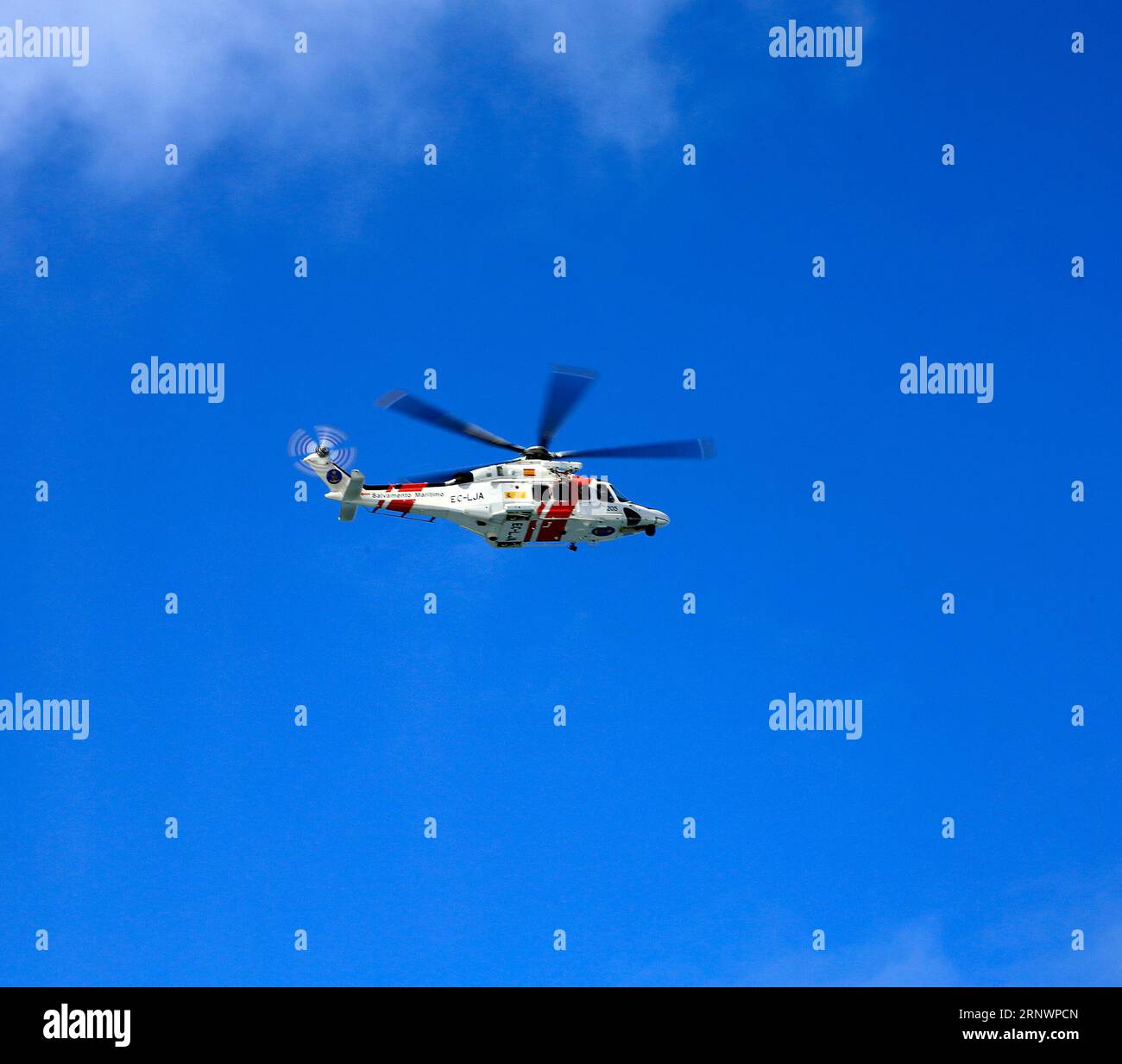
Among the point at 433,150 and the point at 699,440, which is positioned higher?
the point at 433,150

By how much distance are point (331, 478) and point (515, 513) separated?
6.89m

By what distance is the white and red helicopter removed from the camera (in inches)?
2699

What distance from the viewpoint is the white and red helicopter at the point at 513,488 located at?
68.6 metres

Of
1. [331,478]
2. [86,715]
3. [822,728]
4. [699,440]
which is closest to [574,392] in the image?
[699,440]

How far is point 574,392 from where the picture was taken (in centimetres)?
7031

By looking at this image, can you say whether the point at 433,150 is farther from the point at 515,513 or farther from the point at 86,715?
the point at 86,715

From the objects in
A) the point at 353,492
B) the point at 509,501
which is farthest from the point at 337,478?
the point at 509,501

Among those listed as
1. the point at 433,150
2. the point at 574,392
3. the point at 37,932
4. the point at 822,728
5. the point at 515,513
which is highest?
the point at 433,150

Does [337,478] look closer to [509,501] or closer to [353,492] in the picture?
[353,492]

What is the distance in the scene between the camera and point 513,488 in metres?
70.0
